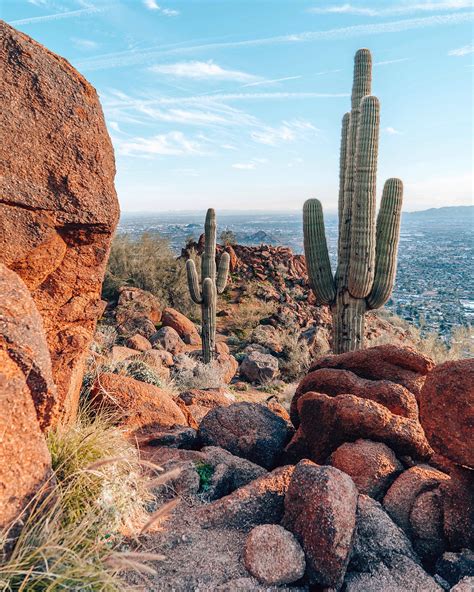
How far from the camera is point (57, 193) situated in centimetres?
404

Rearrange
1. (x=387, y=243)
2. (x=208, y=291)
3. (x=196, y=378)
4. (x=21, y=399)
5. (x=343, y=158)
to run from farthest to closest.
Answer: (x=208, y=291) < (x=196, y=378) < (x=343, y=158) < (x=387, y=243) < (x=21, y=399)

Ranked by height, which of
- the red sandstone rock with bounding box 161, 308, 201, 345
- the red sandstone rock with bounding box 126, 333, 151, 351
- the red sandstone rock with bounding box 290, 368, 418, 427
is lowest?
the red sandstone rock with bounding box 161, 308, 201, 345

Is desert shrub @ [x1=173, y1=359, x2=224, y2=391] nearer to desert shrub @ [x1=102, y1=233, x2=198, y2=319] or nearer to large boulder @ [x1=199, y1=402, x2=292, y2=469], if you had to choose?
large boulder @ [x1=199, y1=402, x2=292, y2=469]

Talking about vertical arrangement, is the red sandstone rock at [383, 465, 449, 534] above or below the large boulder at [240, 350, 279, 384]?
above

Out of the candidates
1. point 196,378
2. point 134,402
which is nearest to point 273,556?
point 134,402

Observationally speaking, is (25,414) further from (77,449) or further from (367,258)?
(367,258)

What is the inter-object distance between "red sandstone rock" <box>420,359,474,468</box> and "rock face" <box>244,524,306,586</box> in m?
1.30

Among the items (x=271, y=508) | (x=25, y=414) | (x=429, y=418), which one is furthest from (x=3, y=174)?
(x=429, y=418)

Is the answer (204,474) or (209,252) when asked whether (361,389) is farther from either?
(209,252)

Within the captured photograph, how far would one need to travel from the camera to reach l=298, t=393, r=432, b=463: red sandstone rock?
4.39 meters

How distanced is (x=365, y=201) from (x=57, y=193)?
242 inches

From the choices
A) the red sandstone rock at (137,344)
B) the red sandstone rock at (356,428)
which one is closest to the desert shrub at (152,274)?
the red sandstone rock at (137,344)

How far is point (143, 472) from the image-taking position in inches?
157

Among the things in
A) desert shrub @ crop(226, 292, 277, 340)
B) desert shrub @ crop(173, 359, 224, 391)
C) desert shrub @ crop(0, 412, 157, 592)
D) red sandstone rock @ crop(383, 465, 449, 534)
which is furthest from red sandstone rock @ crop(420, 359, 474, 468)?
desert shrub @ crop(226, 292, 277, 340)
